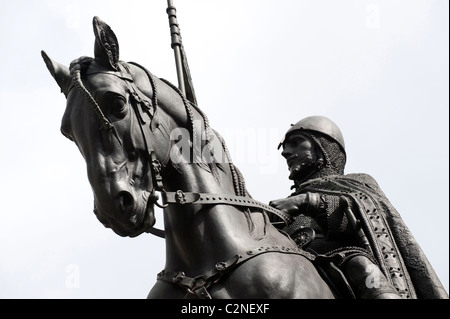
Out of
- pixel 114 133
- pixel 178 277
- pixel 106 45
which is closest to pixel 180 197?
pixel 178 277

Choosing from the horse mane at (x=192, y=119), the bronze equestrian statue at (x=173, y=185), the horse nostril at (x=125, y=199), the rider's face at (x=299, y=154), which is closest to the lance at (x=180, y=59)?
the horse mane at (x=192, y=119)

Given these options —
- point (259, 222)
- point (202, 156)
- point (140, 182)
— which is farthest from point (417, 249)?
point (140, 182)

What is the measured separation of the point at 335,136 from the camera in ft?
36.8

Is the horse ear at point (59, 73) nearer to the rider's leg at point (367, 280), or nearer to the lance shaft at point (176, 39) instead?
the lance shaft at point (176, 39)

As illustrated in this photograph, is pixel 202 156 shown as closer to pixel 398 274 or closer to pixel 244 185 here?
pixel 244 185

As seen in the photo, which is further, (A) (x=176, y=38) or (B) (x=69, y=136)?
(A) (x=176, y=38)

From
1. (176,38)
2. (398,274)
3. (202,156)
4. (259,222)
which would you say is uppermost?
(176,38)

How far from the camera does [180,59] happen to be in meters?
9.66

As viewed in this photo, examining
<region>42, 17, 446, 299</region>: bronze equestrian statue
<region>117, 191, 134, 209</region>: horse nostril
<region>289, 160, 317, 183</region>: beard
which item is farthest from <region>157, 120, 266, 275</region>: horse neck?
<region>289, 160, 317, 183</region>: beard

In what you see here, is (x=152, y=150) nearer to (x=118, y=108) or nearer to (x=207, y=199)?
(x=118, y=108)

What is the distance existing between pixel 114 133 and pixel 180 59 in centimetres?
227

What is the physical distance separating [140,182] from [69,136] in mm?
900
